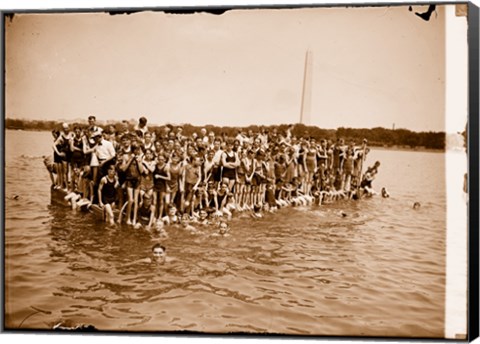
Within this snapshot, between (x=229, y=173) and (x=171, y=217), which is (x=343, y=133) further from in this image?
(x=171, y=217)

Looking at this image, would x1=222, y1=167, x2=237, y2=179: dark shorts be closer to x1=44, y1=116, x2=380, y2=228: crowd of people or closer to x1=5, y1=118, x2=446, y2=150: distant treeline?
x1=44, y1=116, x2=380, y2=228: crowd of people

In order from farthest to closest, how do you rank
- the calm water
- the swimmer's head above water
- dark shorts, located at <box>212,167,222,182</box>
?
dark shorts, located at <box>212,167,222,182</box>, the swimmer's head above water, the calm water

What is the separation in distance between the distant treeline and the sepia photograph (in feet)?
0.04

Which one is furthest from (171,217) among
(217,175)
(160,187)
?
(217,175)

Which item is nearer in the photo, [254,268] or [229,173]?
[254,268]

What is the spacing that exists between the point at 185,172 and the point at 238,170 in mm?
462

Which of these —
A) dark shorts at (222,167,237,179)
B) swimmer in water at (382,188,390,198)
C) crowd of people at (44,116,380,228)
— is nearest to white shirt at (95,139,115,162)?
crowd of people at (44,116,380,228)

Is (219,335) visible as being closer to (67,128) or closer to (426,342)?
(426,342)

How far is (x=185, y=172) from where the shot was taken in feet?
16.0

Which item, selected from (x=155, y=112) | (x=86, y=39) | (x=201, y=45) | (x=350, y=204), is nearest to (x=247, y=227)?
(x=350, y=204)

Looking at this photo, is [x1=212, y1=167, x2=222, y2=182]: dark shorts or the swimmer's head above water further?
[x1=212, y1=167, x2=222, y2=182]: dark shorts

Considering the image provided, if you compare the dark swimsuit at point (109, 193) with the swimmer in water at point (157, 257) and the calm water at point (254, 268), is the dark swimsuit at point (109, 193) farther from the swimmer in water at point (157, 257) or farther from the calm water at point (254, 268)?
the swimmer in water at point (157, 257)

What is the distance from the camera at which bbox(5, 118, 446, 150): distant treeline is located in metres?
4.64

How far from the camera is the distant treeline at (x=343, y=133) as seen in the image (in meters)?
4.64
